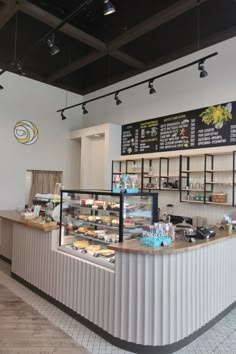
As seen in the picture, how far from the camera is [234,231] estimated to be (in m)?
3.43

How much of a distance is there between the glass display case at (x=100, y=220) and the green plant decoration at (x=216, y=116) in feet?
8.17

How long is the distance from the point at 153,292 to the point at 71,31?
472 centimetres

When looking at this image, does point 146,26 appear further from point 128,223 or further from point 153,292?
point 153,292

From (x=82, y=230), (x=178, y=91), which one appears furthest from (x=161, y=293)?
(x=178, y=91)

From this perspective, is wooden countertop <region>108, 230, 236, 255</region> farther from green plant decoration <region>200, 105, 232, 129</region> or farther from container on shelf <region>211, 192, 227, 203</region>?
green plant decoration <region>200, 105, 232, 129</region>

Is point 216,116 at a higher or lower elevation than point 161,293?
higher

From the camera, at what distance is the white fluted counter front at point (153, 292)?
238 centimetres

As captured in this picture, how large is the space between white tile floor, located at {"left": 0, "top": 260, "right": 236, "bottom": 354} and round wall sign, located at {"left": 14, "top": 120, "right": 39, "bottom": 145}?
4135 mm

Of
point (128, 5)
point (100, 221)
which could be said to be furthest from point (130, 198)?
point (128, 5)

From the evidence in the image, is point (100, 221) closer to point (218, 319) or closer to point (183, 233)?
point (183, 233)

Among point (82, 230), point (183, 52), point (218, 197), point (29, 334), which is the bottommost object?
point (29, 334)

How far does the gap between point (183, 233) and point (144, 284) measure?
813mm

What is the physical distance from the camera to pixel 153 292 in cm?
238

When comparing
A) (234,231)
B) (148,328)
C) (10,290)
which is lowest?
(10,290)
